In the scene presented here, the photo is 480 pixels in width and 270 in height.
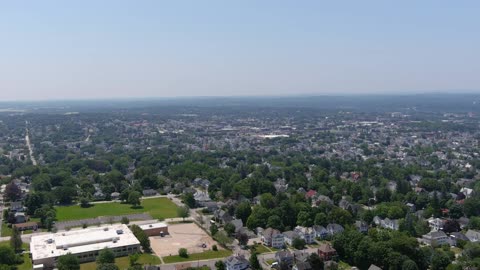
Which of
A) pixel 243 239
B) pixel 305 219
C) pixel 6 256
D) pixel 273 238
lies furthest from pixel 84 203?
pixel 305 219

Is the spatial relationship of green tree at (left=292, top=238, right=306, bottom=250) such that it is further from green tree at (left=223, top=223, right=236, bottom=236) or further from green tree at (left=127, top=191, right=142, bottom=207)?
green tree at (left=127, top=191, right=142, bottom=207)

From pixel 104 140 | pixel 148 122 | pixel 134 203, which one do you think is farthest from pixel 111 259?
pixel 148 122

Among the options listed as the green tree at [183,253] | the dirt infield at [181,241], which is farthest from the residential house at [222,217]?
the green tree at [183,253]

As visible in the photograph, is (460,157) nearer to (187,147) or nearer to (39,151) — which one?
(187,147)

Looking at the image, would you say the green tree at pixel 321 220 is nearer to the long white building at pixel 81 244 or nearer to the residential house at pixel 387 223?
the residential house at pixel 387 223

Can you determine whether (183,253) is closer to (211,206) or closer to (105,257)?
(105,257)
